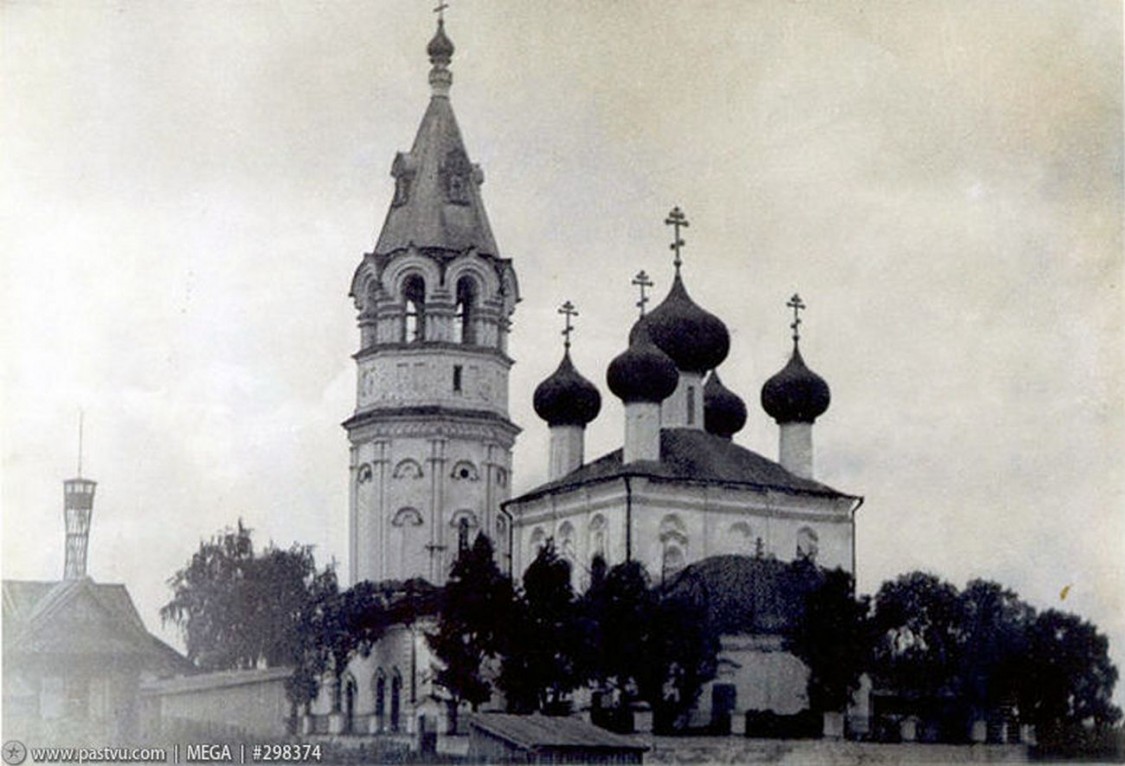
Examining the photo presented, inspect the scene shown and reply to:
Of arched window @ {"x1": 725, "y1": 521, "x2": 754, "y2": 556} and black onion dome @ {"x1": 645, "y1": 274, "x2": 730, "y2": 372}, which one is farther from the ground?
black onion dome @ {"x1": 645, "y1": 274, "x2": 730, "y2": 372}

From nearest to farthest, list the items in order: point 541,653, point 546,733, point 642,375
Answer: point 546,733
point 541,653
point 642,375

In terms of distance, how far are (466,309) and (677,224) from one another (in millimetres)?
7076

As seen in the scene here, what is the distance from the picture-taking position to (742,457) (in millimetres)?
34062

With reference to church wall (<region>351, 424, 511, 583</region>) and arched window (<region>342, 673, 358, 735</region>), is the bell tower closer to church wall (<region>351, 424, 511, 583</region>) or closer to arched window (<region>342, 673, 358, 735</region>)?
church wall (<region>351, 424, 511, 583</region>)

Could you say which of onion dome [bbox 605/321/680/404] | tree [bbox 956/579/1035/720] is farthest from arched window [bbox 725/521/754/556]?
tree [bbox 956/579/1035/720]

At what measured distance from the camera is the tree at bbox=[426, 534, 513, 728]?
93.7 ft

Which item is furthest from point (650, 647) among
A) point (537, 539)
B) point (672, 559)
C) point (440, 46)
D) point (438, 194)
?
point (438, 194)

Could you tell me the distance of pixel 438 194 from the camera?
1468 inches

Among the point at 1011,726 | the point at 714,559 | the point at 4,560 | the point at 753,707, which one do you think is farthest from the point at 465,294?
the point at 4,560

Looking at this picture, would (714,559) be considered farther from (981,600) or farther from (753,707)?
(981,600)

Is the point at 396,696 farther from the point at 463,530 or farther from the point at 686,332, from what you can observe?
the point at 686,332

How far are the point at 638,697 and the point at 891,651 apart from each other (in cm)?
382

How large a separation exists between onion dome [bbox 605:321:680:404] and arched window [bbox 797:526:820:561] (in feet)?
10.1

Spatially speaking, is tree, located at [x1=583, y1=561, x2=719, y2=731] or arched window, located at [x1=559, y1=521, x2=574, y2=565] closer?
tree, located at [x1=583, y1=561, x2=719, y2=731]
